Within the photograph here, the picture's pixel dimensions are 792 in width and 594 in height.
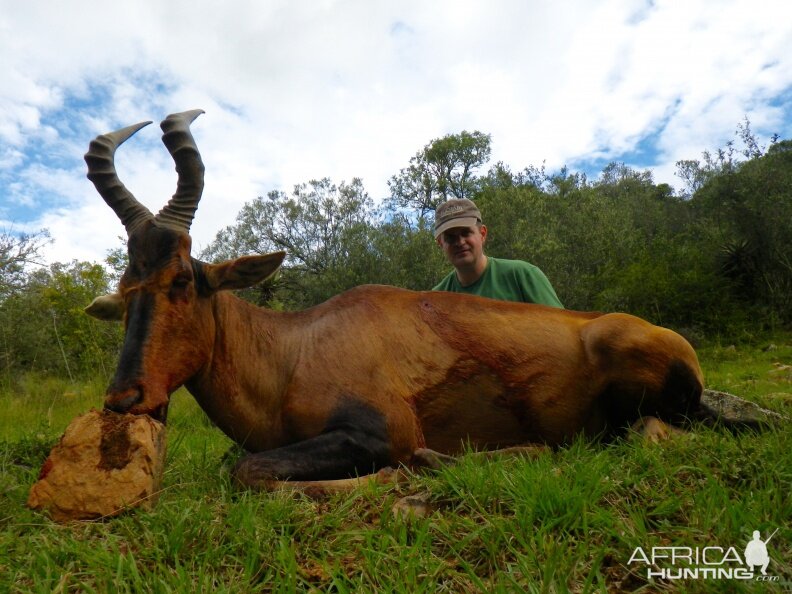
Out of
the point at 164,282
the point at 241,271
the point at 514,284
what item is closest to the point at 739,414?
the point at 514,284

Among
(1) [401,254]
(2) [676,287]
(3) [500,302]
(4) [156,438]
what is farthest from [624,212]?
(4) [156,438]

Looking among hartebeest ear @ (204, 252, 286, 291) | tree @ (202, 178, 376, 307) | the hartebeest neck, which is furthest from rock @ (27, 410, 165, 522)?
tree @ (202, 178, 376, 307)

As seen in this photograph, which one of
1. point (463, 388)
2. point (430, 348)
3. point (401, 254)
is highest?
point (401, 254)

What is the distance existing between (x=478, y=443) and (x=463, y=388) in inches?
15.4

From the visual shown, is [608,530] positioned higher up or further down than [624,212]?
further down

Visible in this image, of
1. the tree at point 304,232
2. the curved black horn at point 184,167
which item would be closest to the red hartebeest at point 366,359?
the curved black horn at point 184,167

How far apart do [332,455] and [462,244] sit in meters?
3.46

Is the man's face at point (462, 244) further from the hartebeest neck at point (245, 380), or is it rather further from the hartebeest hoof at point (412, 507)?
the hartebeest hoof at point (412, 507)

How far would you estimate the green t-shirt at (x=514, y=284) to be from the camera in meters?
5.98

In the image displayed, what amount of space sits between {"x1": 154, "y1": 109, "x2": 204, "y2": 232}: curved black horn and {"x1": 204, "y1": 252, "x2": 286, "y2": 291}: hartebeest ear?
361 mm

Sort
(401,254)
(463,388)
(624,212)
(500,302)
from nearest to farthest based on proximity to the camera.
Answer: (463,388), (500,302), (401,254), (624,212)

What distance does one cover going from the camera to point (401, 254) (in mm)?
21750

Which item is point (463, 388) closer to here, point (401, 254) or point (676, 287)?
point (401, 254)

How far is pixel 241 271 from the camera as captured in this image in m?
3.74
